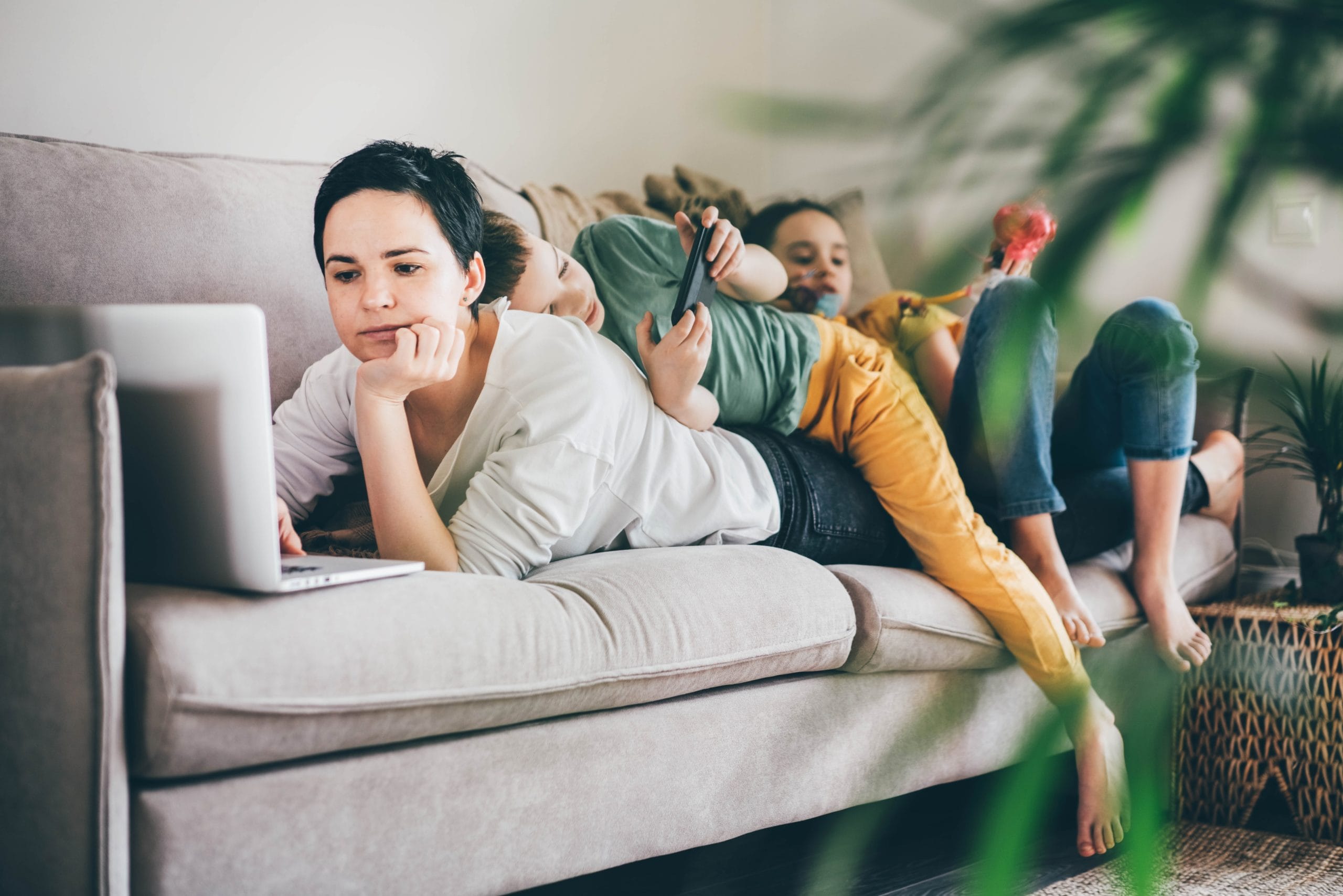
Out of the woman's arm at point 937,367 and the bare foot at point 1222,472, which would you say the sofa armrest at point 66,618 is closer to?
the woman's arm at point 937,367

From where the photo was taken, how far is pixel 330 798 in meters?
0.82

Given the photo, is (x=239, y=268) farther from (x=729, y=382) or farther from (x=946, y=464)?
(x=946, y=464)

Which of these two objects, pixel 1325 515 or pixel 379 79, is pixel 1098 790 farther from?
pixel 379 79

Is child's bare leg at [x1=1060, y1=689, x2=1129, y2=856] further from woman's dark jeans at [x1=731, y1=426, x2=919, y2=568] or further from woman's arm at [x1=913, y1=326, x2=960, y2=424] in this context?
woman's arm at [x1=913, y1=326, x2=960, y2=424]

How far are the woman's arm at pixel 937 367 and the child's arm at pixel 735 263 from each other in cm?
30

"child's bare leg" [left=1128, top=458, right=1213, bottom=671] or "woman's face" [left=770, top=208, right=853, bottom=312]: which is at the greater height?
"woman's face" [left=770, top=208, right=853, bottom=312]

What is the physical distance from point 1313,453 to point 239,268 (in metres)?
1.67

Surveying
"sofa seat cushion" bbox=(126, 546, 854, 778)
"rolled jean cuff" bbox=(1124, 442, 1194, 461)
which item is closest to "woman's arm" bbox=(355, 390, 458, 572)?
"sofa seat cushion" bbox=(126, 546, 854, 778)

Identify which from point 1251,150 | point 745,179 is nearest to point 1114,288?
point 1251,150

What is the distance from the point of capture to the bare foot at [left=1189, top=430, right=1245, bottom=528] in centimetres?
167

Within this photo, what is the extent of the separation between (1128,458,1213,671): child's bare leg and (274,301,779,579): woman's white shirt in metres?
0.55

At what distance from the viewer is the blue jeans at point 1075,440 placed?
4.19 feet

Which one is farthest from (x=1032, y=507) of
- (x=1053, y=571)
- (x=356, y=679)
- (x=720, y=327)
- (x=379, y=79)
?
(x=379, y=79)

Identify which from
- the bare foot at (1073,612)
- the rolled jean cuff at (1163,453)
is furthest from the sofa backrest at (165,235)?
the rolled jean cuff at (1163,453)
